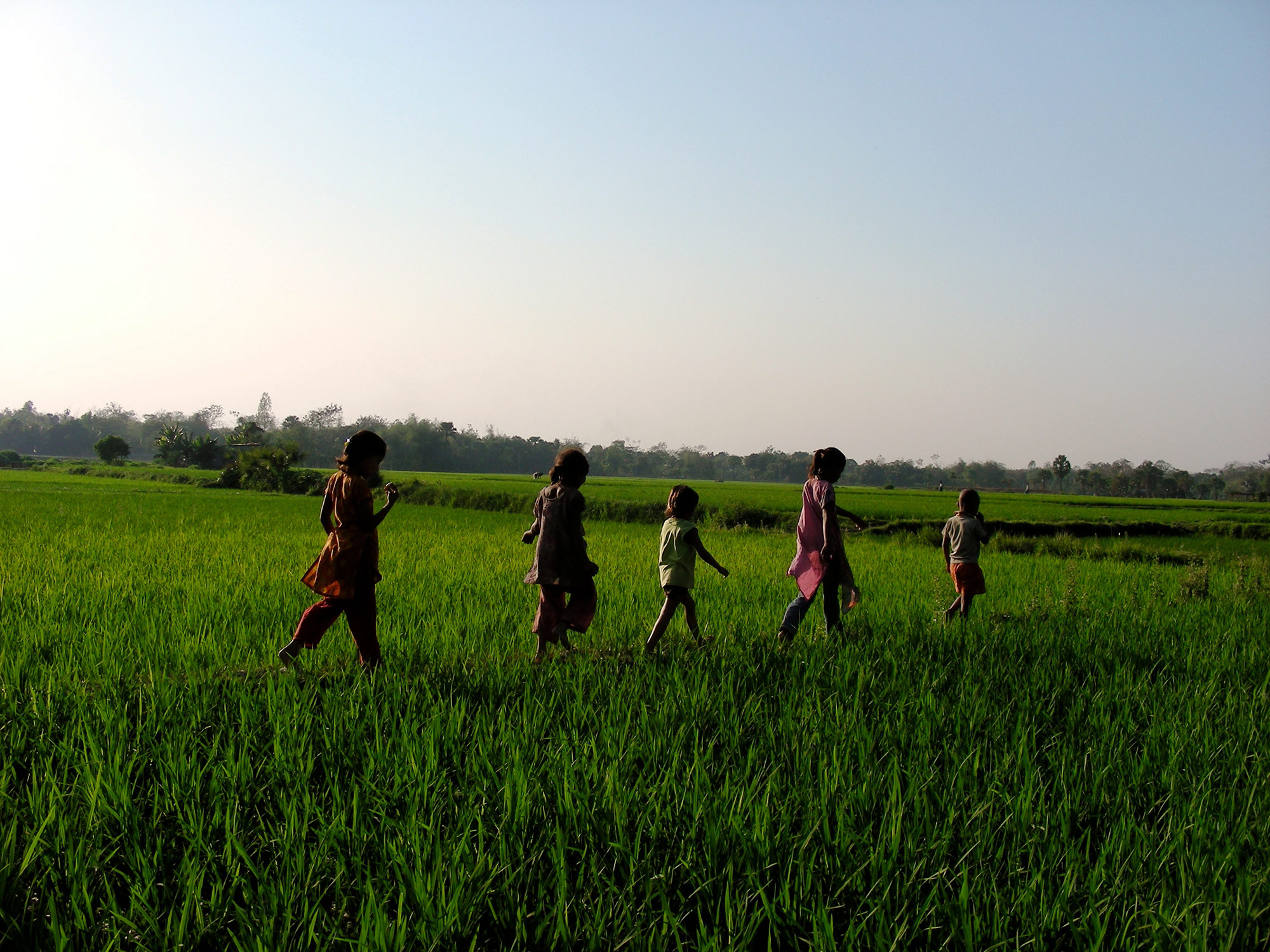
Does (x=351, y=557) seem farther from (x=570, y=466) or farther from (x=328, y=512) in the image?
(x=570, y=466)

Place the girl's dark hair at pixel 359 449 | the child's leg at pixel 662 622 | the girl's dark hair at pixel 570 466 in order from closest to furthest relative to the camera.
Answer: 1. the girl's dark hair at pixel 359 449
2. the girl's dark hair at pixel 570 466
3. the child's leg at pixel 662 622

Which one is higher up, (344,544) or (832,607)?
(344,544)

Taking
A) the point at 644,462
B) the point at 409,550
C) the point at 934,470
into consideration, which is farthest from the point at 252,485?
the point at 934,470

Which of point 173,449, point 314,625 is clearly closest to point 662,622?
point 314,625

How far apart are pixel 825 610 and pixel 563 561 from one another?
1849 millimetres

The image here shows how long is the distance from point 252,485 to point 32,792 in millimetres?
33675

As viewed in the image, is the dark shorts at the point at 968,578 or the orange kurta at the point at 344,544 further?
the dark shorts at the point at 968,578

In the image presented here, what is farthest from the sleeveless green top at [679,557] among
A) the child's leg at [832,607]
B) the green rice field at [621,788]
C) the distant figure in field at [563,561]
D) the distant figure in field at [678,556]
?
the child's leg at [832,607]

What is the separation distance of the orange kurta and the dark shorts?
437cm

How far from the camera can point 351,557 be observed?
387cm

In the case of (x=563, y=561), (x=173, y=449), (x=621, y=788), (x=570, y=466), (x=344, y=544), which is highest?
(x=173, y=449)

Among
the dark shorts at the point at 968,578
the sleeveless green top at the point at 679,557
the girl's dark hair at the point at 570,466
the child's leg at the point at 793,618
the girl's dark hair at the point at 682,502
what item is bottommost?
the child's leg at the point at 793,618

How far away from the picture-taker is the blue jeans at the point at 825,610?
505 centimetres

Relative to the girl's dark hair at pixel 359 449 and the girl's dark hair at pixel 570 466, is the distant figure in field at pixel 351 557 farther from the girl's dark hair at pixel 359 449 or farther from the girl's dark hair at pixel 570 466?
the girl's dark hair at pixel 570 466
